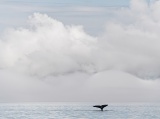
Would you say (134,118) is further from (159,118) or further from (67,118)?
(67,118)

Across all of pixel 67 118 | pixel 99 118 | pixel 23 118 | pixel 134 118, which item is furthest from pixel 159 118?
pixel 23 118

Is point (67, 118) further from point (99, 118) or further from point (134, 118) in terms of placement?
point (134, 118)

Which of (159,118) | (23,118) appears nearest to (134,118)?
(159,118)

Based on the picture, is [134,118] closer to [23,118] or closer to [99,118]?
[99,118]

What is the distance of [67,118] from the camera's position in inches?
6619

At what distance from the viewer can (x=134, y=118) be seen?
174750 mm

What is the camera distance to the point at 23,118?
172625 mm

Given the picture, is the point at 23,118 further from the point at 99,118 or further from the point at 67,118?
the point at 99,118

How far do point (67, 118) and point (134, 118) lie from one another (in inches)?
995

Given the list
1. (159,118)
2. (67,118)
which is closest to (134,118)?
(159,118)

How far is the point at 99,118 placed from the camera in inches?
6747

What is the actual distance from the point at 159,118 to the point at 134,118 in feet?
34.5

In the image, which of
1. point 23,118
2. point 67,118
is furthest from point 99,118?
point 23,118

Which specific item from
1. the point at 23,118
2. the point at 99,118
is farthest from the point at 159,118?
the point at 23,118
